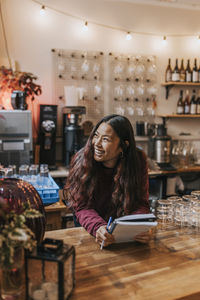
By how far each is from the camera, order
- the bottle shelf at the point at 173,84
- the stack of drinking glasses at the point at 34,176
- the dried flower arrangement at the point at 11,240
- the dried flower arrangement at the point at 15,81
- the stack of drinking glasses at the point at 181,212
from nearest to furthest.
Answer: the dried flower arrangement at the point at 11,240, the stack of drinking glasses at the point at 181,212, the stack of drinking glasses at the point at 34,176, the dried flower arrangement at the point at 15,81, the bottle shelf at the point at 173,84

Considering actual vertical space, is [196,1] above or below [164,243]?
above

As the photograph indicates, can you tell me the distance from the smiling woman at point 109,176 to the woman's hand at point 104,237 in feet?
0.72

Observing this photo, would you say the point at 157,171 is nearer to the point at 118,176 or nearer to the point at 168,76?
the point at 168,76

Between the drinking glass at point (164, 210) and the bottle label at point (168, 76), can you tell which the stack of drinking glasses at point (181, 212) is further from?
the bottle label at point (168, 76)

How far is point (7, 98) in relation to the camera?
149 inches

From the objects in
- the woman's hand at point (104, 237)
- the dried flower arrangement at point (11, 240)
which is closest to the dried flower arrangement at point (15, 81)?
the woman's hand at point (104, 237)

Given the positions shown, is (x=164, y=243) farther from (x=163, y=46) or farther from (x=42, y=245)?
(x=163, y=46)

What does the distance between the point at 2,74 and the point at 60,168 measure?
1405 millimetres

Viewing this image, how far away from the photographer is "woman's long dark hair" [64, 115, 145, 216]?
177 cm

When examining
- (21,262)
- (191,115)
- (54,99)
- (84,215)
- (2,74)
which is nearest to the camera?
(21,262)

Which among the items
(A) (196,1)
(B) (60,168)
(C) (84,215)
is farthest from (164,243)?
(A) (196,1)

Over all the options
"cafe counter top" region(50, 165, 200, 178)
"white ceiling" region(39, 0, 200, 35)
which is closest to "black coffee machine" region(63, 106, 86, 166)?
"cafe counter top" region(50, 165, 200, 178)

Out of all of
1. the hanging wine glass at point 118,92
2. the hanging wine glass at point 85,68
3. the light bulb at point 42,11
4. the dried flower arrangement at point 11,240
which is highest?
the light bulb at point 42,11

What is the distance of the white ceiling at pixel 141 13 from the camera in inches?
160
